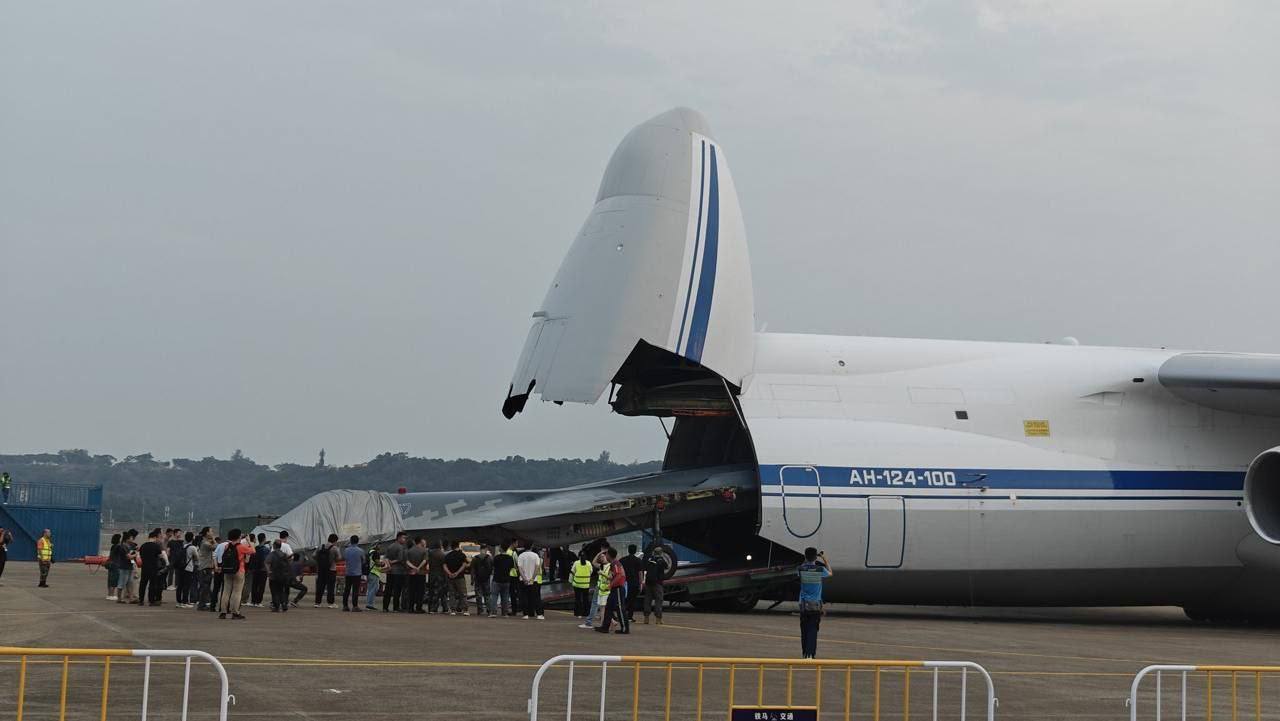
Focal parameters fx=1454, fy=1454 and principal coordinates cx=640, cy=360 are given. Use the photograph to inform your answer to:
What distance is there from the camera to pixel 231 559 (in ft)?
58.3

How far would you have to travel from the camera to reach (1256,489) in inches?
853

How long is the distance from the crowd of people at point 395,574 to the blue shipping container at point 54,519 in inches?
903

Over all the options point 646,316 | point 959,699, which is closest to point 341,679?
point 959,699

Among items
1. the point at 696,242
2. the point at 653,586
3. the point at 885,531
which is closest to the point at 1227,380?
the point at 885,531

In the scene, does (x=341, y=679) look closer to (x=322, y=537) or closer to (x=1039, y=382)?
(x=322, y=537)

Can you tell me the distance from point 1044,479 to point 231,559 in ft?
40.0

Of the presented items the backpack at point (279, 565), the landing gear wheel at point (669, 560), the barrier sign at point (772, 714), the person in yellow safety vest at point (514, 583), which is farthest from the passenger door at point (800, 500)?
the barrier sign at point (772, 714)

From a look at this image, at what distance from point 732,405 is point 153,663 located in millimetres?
11083

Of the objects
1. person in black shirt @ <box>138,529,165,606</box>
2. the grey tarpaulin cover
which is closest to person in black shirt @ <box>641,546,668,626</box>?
the grey tarpaulin cover

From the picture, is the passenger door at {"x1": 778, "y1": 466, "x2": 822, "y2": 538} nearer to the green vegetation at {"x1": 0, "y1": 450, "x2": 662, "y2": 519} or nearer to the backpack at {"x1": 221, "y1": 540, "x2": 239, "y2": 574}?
the backpack at {"x1": 221, "y1": 540, "x2": 239, "y2": 574}

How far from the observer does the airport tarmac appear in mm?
10938

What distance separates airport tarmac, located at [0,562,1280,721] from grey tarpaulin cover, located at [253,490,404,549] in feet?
4.87

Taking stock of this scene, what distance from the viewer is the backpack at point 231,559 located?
17766mm

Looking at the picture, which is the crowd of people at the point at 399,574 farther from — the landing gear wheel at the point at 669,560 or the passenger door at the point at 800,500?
the passenger door at the point at 800,500
